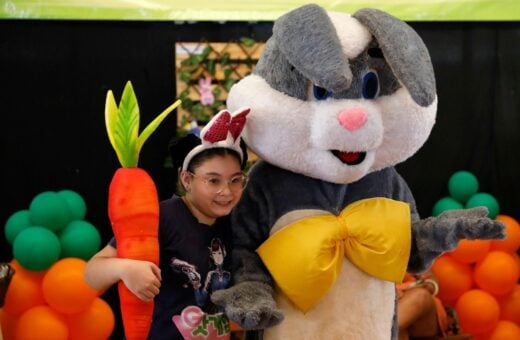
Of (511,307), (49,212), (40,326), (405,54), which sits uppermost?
(405,54)

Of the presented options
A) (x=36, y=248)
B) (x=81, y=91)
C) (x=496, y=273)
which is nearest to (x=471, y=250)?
(x=496, y=273)

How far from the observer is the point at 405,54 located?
5.36ft

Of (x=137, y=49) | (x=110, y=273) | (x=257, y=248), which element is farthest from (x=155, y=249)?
(x=137, y=49)

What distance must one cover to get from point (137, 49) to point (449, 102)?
6.47 feet

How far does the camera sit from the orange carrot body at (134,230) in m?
1.57

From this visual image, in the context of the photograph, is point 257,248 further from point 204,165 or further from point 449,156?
A: point 449,156

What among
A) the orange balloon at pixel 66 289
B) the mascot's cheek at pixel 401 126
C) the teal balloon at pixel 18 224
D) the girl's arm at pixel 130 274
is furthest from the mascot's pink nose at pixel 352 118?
the teal balloon at pixel 18 224

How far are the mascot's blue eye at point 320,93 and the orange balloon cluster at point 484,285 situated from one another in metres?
2.13

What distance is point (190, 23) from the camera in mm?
3814

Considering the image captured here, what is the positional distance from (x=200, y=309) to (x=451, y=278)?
2.30m

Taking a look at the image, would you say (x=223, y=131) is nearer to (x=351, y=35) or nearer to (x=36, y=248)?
(x=351, y=35)

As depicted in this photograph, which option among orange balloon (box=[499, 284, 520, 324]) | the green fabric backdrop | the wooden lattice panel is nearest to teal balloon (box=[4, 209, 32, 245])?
the wooden lattice panel

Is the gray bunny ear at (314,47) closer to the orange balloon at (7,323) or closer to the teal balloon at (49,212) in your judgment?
the teal balloon at (49,212)

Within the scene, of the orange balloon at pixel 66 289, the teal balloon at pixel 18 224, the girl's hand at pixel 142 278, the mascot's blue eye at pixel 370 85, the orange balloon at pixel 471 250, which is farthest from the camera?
the orange balloon at pixel 471 250
